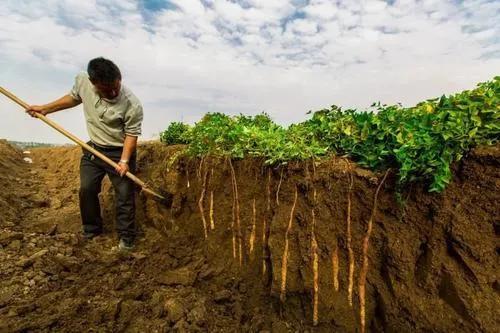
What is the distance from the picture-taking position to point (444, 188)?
100 inches

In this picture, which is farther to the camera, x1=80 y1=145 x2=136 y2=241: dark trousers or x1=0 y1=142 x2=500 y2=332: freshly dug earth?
x1=80 y1=145 x2=136 y2=241: dark trousers

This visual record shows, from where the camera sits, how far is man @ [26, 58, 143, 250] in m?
4.58

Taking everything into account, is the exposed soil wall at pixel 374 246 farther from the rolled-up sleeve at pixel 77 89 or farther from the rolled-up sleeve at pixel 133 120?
the rolled-up sleeve at pixel 77 89

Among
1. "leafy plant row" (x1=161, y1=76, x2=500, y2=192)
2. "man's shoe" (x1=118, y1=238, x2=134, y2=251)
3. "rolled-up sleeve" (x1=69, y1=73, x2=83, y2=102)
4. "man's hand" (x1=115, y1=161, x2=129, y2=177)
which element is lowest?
"man's shoe" (x1=118, y1=238, x2=134, y2=251)

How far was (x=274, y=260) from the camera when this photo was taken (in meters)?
3.37

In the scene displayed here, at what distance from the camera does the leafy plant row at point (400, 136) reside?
2.51 meters

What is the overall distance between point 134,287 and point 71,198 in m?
4.07

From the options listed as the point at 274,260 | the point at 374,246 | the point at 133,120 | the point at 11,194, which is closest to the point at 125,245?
the point at 133,120

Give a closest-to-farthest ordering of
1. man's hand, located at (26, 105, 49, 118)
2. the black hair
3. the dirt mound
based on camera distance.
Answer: the black hair, man's hand, located at (26, 105, 49, 118), the dirt mound

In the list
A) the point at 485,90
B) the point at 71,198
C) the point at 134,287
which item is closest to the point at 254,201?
the point at 134,287

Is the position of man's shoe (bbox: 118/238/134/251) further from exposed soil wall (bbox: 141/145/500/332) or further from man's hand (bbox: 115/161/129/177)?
exposed soil wall (bbox: 141/145/500/332)

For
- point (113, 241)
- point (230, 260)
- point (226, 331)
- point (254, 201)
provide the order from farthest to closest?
point (113, 241), point (230, 260), point (254, 201), point (226, 331)

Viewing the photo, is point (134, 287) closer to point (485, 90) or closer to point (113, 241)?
point (113, 241)

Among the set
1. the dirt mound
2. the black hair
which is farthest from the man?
the dirt mound
